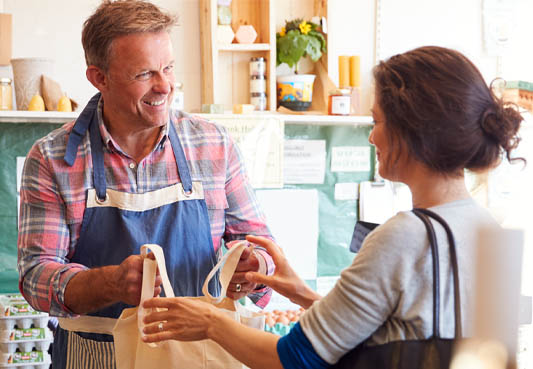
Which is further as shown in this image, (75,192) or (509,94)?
(509,94)

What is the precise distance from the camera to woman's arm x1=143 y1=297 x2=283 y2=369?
3.17 feet

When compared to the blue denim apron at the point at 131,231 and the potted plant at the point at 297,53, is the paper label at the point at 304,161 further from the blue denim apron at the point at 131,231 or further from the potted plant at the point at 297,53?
the blue denim apron at the point at 131,231

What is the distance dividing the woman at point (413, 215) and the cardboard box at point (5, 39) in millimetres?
1647

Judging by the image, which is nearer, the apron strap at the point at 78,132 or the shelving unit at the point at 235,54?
the apron strap at the point at 78,132

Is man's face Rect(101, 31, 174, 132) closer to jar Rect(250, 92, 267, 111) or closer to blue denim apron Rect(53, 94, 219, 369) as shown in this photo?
blue denim apron Rect(53, 94, 219, 369)

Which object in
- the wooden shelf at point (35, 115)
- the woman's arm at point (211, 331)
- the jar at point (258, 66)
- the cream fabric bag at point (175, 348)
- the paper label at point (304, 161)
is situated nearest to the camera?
the woman's arm at point (211, 331)

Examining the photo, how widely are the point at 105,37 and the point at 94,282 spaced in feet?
1.76

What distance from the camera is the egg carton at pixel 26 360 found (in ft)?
7.13

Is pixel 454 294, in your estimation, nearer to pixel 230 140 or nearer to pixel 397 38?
pixel 230 140

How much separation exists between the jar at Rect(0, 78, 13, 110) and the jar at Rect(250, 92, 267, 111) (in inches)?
34.4

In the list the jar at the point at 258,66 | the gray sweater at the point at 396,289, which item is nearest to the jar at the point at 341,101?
the jar at the point at 258,66

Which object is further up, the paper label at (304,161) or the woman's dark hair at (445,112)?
the woman's dark hair at (445,112)

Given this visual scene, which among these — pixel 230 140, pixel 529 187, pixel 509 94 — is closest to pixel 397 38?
pixel 509 94

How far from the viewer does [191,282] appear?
4.75 ft
